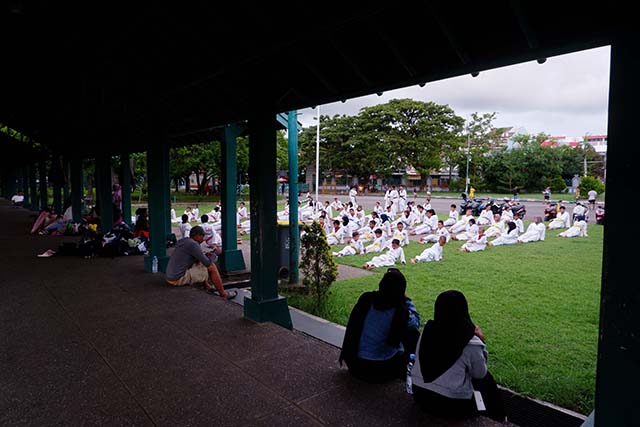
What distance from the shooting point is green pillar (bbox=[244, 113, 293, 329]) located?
5.17 m

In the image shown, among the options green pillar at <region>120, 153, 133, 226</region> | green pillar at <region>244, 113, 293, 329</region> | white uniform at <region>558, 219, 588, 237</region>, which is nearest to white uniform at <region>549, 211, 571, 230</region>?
white uniform at <region>558, 219, 588, 237</region>

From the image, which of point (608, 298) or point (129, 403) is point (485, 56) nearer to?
point (608, 298)

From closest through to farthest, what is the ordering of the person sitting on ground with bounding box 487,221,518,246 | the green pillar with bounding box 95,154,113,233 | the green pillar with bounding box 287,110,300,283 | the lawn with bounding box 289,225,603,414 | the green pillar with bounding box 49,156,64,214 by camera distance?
the lawn with bounding box 289,225,603,414
the green pillar with bounding box 287,110,300,283
the green pillar with bounding box 95,154,113,233
the person sitting on ground with bounding box 487,221,518,246
the green pillar with bounding box 49,156,64,214

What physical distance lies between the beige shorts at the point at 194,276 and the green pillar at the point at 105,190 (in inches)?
229

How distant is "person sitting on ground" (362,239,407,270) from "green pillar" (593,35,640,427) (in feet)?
25.6

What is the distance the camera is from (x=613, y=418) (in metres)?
2.34

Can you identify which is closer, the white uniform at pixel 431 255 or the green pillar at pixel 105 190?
the white uniform at pixel 431 255

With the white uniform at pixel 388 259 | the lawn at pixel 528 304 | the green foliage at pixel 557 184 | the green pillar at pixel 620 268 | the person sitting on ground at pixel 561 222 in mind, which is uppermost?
the green foliage at pixel 557 184

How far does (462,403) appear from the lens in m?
3.02

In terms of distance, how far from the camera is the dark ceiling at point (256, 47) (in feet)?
9.41

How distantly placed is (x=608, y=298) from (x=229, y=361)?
3.11 m

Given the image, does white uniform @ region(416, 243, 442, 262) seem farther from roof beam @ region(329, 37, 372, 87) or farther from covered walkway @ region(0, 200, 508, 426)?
roof beam @ region(329, 37, 372, 87)

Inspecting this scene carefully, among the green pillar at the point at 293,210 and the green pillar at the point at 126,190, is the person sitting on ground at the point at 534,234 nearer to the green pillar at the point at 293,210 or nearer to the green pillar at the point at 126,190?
the green pillar at the point at 293,210

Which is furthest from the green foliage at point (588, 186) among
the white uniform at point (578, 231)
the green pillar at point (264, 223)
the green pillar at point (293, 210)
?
the green pillar at point (264, 223)
